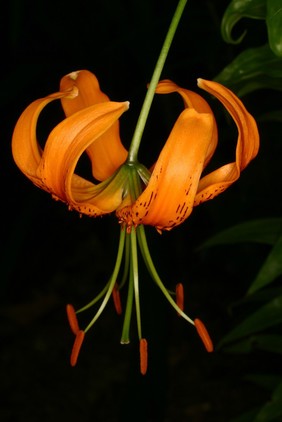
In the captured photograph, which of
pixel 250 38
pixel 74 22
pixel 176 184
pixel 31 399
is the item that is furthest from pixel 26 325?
pixel 176 184

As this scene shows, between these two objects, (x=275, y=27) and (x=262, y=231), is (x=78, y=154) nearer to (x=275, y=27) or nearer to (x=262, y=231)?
(x=275, y=27)

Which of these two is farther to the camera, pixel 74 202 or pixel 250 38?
pixel 250 38

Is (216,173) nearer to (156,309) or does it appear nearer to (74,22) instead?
(156,309)

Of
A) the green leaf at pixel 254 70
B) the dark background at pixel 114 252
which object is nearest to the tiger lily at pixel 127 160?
the green leaf at pixel 254 70

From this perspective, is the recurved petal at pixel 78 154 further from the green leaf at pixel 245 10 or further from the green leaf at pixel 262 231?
the green leaf at pixel 262 231

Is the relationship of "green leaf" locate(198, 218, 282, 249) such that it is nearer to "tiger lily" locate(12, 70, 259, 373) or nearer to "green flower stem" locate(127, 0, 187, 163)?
"tiger lily" locate(12, 70, 259, 373)

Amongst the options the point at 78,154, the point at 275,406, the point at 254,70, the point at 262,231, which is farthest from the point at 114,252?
the point at 78,154
